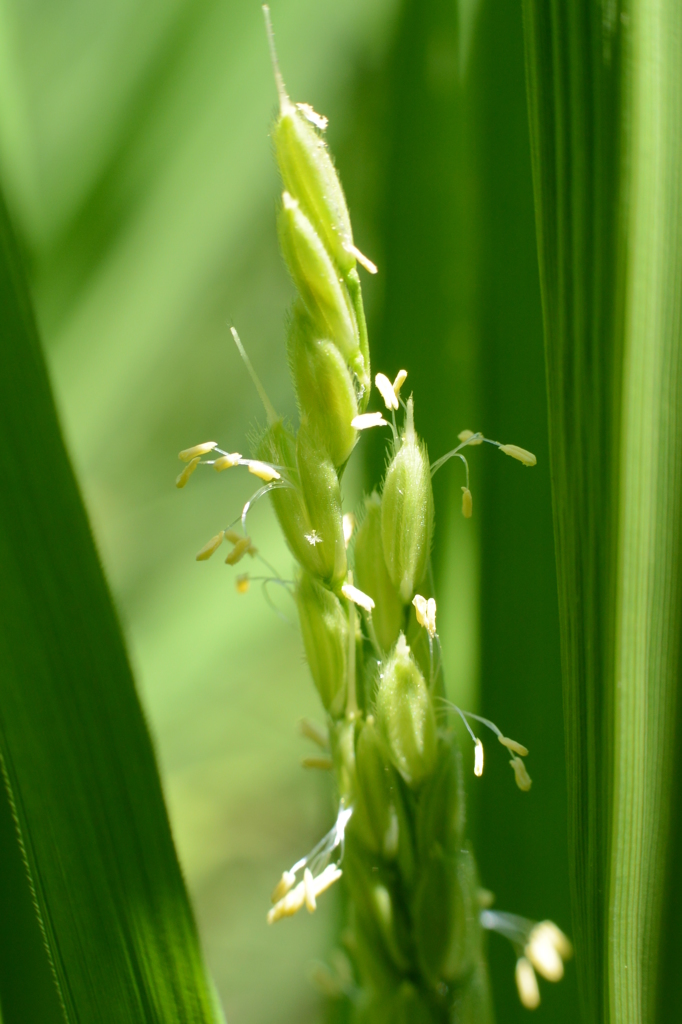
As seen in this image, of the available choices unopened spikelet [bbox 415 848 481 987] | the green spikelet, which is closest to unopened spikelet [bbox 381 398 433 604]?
the green spikelet

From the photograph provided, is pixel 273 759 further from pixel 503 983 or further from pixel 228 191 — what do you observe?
pixel 228 191

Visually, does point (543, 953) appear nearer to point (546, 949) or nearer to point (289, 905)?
point (546, 949)

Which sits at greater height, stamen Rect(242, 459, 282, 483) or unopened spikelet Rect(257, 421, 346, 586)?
stamen Rect(242, 459, 282, 483)

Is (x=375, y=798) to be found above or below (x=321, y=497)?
below

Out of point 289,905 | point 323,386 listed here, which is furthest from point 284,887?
point 323,386

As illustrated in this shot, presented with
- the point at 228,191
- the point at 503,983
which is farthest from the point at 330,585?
the point at 228,191

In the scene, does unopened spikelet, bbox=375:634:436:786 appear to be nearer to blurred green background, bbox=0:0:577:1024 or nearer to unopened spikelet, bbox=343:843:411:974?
unopened spikelet, bbox=343:843:411:974

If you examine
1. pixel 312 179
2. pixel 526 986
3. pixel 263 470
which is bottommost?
pixel 526 986
